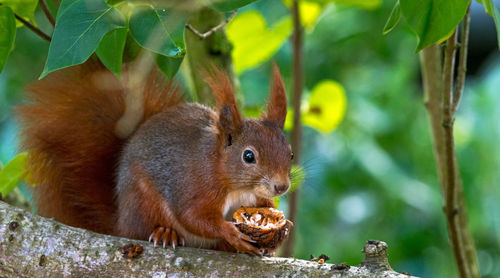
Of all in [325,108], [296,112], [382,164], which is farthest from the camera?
[382,164]

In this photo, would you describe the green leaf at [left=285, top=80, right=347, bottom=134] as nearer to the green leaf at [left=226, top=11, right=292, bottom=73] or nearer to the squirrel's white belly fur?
the green leaf at [left=226, top=11, right=292, bottom=73]

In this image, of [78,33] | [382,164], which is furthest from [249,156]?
[382,164]

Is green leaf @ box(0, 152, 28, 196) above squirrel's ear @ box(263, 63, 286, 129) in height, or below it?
below

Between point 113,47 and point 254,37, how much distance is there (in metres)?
0.94

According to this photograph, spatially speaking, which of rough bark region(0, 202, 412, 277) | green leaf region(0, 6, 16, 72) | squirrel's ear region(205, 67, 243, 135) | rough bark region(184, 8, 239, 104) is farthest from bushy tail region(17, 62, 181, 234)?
green leaf region(0, 6, 16, 72)

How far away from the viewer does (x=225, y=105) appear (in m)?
1.53

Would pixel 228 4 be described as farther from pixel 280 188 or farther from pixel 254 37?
pixel 254 37

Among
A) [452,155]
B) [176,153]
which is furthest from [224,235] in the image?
[452,155]

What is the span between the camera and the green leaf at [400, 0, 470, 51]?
3.47ft

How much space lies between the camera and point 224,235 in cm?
143

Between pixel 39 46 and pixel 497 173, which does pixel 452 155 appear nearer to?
pixel 497 173

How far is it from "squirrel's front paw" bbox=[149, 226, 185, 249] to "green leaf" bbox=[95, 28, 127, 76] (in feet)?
1.34

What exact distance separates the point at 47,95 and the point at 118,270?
64 centimetres

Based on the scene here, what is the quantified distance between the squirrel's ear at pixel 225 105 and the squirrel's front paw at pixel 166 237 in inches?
10.6
